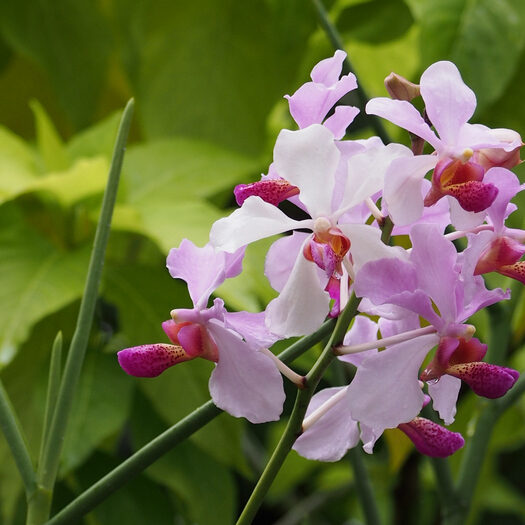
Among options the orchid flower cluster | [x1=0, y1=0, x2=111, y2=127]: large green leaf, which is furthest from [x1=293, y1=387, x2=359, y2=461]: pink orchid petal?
[x1=0, y1=0, x2=111, y2=127]: large green leaf

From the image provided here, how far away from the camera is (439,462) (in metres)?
0.31

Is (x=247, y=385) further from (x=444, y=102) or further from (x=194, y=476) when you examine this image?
(x=194, y=476)

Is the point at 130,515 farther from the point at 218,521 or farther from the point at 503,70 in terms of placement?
the point at 503,70

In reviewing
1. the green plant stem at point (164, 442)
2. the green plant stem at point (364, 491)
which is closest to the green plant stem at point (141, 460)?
the green plant stem at point (164, 442)

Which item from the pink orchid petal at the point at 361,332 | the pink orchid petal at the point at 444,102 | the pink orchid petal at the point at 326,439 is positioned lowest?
the pink orchid petal at the point at 326,439

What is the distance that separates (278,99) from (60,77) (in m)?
0.16

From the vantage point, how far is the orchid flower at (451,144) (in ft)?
0.55

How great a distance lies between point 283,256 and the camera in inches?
7.5

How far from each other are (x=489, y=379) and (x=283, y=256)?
0.05 metres

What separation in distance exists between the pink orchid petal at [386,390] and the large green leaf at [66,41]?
466 millimetres

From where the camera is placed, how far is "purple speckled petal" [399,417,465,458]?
0.62ft

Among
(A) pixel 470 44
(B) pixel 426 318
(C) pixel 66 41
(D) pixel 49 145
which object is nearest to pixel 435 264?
(B) pixel 426 318

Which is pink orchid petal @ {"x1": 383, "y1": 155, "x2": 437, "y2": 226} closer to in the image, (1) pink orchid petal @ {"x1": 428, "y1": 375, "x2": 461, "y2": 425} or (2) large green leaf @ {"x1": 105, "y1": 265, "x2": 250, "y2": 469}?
(1) pink orchid petal @ {"x1": 428, "y1": 375, "x2": 461, "y2": 425}

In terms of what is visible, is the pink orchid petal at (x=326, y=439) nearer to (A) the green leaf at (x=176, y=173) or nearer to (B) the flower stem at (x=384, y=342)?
(B) the flower stem at (x=384, y=342)
